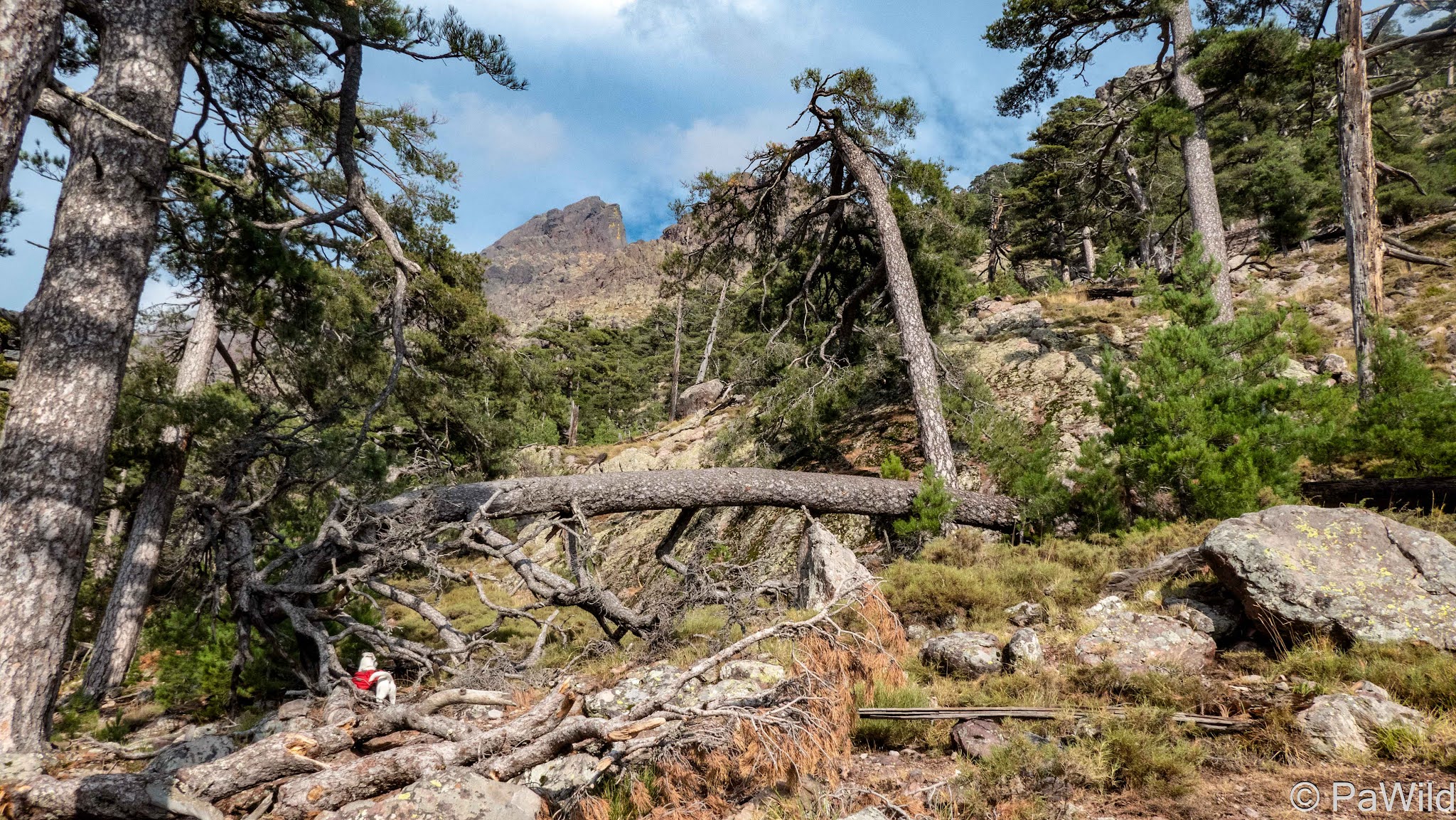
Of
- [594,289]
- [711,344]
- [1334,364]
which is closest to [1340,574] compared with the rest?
[1334,364]

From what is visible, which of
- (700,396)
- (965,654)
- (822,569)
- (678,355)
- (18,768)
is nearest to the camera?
(18,768)

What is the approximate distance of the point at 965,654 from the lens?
5.12 metres

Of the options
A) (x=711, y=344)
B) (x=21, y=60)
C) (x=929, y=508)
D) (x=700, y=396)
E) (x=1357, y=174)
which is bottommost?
(x=929, y=508)

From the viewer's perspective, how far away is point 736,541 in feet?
38.3

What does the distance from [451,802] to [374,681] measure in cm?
321

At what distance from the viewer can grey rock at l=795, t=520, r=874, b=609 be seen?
7.06 meters

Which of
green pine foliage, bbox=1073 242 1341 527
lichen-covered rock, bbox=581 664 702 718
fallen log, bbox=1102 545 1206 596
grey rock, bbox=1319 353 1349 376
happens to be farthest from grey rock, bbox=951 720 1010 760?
grey rock, bbox=1319 353 1349 376

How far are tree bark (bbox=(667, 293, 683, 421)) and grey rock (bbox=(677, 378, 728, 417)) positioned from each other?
4.75ft

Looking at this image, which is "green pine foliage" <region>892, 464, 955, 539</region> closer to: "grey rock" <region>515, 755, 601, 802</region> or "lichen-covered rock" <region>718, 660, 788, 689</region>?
"lichen-covered rock" <region>718, 660, 788, 689</region>

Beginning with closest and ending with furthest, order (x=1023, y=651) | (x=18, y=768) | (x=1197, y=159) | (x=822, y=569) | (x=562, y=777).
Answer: (x=18, y=768), (x=562, y=777), (x=1023, y=651), (x=822, y=569), (x=1197, y=159)

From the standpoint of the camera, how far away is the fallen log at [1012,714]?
3668 mm

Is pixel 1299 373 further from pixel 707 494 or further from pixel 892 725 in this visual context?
pixel 892 725

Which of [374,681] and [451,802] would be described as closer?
[451,802]

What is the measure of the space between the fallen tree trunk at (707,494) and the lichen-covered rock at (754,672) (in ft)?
14.4
